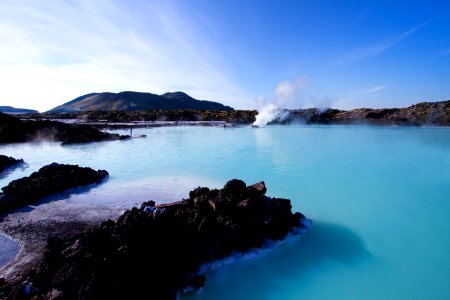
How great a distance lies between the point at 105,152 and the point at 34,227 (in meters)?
14.7

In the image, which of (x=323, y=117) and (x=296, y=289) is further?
(x=323, y=117)

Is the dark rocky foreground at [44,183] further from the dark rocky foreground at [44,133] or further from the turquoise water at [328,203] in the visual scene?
the dark rocky foreground at [44,133]

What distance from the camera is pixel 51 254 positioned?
4.84 meters

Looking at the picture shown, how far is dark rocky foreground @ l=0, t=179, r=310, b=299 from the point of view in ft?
14.2

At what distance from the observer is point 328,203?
1014 centimetres

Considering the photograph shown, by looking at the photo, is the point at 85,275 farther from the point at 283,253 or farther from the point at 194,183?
the point at 194,183

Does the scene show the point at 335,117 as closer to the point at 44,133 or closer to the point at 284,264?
the point at 44,133

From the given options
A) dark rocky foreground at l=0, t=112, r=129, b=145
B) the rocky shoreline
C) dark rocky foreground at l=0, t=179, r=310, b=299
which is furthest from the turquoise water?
the rocky shoreline

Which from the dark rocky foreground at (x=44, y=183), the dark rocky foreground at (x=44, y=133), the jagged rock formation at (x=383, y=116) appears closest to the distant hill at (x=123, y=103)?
the jagged rock formation at (x=383, y=116)

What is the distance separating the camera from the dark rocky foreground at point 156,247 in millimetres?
4328

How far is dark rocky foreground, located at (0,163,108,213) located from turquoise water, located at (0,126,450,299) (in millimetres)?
900

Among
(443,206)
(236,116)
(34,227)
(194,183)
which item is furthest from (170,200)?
(236,116)

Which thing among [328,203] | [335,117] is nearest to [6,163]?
[328,203]

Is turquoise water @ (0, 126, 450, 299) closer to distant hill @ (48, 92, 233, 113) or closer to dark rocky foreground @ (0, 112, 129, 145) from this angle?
dark rocky foreground @ (0, 112, 129, 145)
